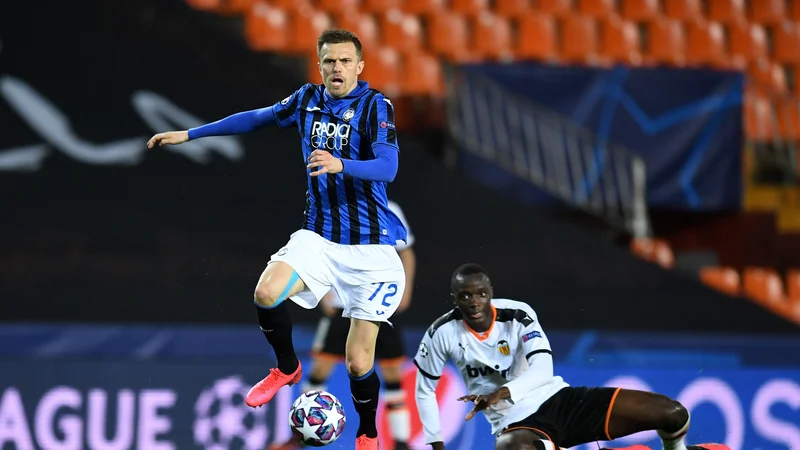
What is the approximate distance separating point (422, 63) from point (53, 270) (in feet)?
13.2

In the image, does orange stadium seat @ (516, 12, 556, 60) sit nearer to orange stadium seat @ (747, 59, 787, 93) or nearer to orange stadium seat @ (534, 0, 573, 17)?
orange stadium seat @ (534, 0, 573, 17)

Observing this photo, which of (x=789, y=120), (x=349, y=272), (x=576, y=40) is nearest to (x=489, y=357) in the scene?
(x=349, y=272)

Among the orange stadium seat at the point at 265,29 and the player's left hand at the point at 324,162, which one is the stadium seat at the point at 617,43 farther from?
the player's left hand at the point at 324,162

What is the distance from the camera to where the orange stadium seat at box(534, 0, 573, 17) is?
37.4 ft

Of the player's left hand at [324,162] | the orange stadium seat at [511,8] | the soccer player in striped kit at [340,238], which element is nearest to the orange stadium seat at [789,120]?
the orange stadium seat at [511,8]

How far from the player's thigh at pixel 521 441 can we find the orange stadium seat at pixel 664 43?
7.22m

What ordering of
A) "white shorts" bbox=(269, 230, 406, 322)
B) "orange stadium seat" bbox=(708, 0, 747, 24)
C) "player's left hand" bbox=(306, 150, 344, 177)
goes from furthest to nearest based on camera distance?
1. "orange stadium seat" bbox=(708, 0, 747, 24)
2. "white shorts" bbox=(269, 230, 406, 322)
3. "player's left hand" bbox=(306, 150, 344, 177)

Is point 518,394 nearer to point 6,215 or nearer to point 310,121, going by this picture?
point 310,121

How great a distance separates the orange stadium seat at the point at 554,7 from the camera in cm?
1141

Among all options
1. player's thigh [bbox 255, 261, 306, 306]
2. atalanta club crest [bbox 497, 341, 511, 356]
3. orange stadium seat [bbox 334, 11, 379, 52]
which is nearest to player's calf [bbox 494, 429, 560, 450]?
atalanta club crest [bbox 497, 341, 511, 356]

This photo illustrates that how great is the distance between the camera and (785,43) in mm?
12219

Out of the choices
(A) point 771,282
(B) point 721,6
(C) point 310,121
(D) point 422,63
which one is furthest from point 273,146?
(B) point 721,6

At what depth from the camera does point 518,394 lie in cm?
517

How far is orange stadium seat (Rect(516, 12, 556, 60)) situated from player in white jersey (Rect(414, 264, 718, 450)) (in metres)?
6.11
